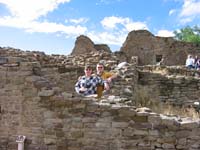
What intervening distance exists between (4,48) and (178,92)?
5.77 m

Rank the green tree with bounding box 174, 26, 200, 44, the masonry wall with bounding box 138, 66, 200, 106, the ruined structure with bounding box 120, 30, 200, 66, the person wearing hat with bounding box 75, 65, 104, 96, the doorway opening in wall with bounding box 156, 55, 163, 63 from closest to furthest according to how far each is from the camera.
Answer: the person wearing hat with bounding box 75, 65, 104, 96 → the masonry wall with bounding box 138, 66, 200, 106 → the ruined structure with bounding box 120, 30, 200, 66 → the doorway opening in wall with bounding box 156, 55, 163, 63 → the green tree with bounding box 174, 26, 200, 44

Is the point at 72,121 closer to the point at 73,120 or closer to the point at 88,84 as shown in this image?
the point at 73,120

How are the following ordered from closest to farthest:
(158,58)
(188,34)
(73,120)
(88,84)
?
(73,120) → (88,84) → (158,58) → (188,34)

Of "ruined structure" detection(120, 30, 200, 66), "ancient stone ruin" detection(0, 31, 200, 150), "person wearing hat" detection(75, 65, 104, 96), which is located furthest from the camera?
"ruined structure" detection(120, 30, 200, 66)

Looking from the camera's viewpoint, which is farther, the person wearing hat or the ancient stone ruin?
the person wearing hat

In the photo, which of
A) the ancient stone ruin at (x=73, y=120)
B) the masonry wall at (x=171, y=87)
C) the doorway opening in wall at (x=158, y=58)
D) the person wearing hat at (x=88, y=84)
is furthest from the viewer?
the doorway opening in wall at (x=158, y=58)

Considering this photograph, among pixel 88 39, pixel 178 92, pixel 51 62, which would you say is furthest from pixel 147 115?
pixel 88 39

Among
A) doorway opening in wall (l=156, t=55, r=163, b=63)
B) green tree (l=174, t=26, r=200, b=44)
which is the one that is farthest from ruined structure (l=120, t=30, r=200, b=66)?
green tree (l=174, t=26, r=200, b=44)

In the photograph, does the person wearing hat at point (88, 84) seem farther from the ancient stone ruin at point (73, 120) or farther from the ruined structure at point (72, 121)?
the ruined structure at point (72, 121)

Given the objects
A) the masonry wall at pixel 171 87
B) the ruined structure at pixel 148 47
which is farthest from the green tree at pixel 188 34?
the masonry wall at pixel 171 87

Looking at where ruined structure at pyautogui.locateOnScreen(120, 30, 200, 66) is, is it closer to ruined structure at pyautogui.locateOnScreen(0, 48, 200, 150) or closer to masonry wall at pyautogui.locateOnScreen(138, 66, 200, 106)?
masonry wall at pyautogui.locateOnScreen(138, 66, 200, 106)

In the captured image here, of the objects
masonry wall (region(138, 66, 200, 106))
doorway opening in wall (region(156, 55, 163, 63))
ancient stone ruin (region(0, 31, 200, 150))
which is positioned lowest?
ancient stone ruin (region(0, 31, 200, 150))

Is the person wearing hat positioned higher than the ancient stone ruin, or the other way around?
the person wearing hat

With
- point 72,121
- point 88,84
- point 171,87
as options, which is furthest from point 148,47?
point 72,121
